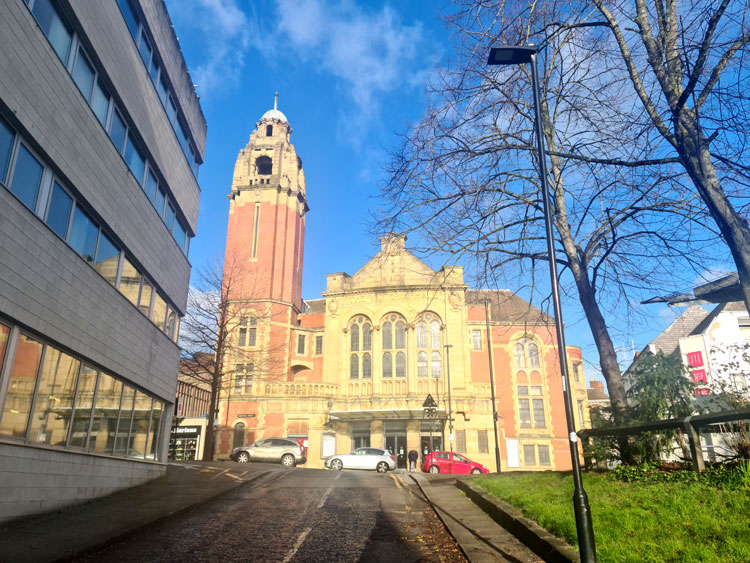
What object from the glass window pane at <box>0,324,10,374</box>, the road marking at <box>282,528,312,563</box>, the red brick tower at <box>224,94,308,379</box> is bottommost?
the road marking at <box>282,528,312,563</box>

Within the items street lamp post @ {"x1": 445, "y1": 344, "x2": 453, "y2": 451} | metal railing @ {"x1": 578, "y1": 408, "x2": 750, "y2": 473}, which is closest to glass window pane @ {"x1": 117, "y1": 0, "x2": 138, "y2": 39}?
metal railing @ {"x1": 578, "y1": 408, "x2": 750, "y2": 473}

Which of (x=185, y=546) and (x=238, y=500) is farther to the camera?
(x=238, y=500)

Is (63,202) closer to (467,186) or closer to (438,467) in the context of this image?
(467,186)

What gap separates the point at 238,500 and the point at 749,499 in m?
11.1

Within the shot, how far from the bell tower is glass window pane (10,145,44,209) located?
34717 millimetres

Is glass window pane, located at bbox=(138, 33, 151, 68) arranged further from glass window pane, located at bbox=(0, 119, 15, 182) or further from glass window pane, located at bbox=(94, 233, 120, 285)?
glass window pane, located at bbox=(0, 119, 15, 182)

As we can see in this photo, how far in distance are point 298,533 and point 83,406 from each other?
6405 mm

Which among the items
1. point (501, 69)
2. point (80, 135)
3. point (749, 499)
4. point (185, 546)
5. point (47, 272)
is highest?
point (501, 69)

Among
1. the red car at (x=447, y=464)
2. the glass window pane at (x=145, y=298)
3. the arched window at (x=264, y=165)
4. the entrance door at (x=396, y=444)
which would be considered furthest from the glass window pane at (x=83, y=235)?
the arched window at (x=264, y=165)

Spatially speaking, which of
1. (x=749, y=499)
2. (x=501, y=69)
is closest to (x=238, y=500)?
(x=749, y=499)

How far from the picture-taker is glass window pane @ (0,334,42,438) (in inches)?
360

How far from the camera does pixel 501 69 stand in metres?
11.9

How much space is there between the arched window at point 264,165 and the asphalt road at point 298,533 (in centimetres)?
4219

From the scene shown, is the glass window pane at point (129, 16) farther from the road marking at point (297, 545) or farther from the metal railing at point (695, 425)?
the metal railing at point (695, 425)
